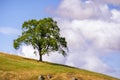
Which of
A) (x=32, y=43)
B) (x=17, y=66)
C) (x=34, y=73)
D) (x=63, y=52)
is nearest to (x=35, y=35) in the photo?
(x=32, y=43)

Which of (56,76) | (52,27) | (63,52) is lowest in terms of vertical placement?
(56,76)

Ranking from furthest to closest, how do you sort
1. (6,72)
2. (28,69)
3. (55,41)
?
(55,41) → (28,69) → (6,72)

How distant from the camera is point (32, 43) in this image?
110 metres

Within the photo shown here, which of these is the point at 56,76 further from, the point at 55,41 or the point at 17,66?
the point at 55,41

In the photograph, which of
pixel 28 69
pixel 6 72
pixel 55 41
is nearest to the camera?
pixel 6 72

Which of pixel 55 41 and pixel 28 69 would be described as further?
pixel 55 41

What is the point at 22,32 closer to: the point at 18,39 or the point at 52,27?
the point at 18,39

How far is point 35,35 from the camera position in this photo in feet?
362

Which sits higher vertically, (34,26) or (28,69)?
(34,26)

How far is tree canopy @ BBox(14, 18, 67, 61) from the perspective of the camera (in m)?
110

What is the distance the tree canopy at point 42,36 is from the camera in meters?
110

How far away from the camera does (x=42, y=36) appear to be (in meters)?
111

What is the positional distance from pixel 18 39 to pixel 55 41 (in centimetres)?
1183

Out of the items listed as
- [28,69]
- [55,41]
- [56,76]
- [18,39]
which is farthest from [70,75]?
[18,39]
